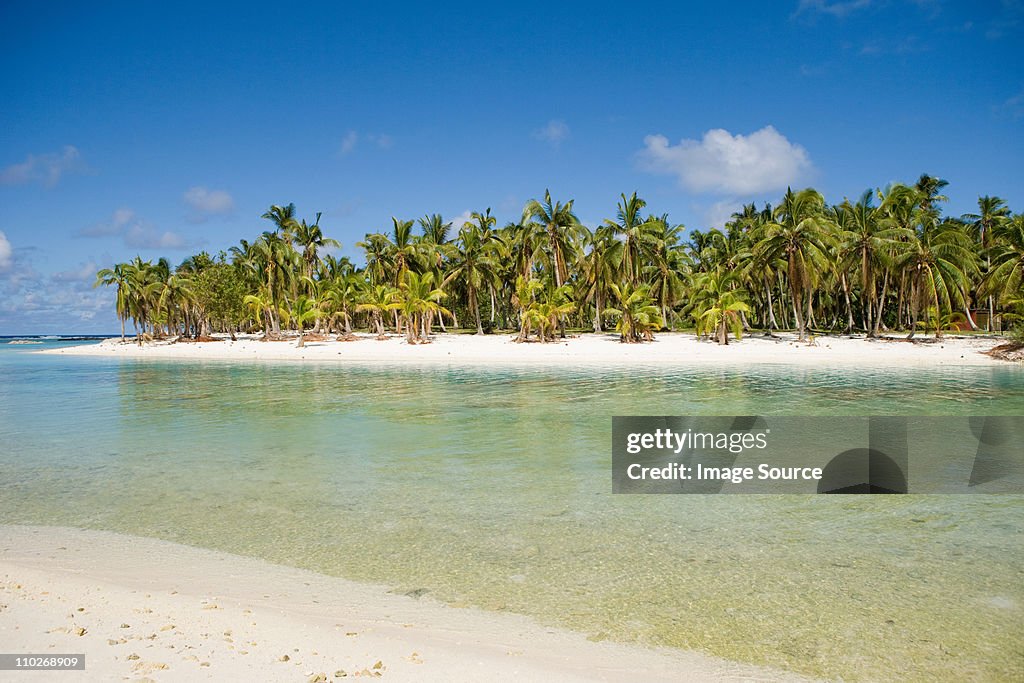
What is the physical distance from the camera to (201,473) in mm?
9539

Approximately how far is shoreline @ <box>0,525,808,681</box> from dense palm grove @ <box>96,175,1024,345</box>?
1447 inches

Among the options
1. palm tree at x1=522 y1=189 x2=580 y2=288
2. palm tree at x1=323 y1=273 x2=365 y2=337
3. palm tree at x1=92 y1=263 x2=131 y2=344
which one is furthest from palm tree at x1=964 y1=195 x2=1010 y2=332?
palm tree at x1=92 y1=263 x2=131 y2=344

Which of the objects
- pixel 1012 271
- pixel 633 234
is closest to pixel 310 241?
pixel 633 234

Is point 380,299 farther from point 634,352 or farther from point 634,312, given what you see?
point 634,352

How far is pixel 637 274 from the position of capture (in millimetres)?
46812

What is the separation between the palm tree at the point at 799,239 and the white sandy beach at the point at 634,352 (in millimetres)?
4641

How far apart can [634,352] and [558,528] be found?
106 ft

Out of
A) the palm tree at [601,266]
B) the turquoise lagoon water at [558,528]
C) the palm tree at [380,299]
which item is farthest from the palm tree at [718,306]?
the turquoise lagoon water at [558,528]

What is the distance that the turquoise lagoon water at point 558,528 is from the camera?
4418 millimetres

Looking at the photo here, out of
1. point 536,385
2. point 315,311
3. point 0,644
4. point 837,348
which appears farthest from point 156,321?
point 0,644

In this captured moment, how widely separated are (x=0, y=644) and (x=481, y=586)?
3194 mm

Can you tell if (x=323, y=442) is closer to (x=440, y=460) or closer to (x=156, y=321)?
(x=440, y=460)

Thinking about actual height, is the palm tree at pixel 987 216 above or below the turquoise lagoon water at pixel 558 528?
above

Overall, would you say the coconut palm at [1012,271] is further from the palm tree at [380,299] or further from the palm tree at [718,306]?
the palm tree at [380,299]
